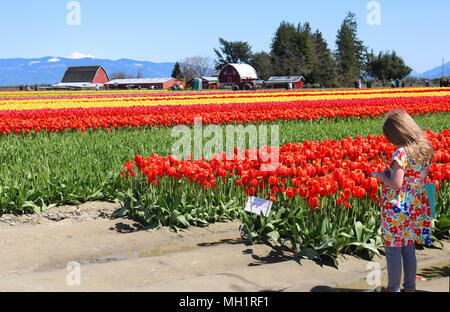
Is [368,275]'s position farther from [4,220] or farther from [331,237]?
[4,220]

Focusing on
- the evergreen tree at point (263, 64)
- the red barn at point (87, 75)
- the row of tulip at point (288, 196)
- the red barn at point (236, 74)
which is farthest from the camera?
the red barn at point (87, 75)

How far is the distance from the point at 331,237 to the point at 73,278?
8.22 ft

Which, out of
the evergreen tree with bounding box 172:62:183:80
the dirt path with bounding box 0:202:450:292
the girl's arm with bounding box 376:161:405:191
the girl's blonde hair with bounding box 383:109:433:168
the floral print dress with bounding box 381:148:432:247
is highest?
the evergreen tree with bounding box 172:62:183:80

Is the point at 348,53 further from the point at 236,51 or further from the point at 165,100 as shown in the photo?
the point at 165,100

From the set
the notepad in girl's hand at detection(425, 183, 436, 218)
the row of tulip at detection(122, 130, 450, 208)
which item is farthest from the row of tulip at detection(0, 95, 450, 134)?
the notepad in girl's hand at detection(425, 183, 436, 218)

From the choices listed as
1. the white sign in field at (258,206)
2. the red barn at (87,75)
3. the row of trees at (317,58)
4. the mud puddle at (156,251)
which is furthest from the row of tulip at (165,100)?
the red barn at (87,75)

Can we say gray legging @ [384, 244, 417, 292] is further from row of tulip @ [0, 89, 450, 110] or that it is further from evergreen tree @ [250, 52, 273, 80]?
evergreen tree @ [250, 52, 273, 80]

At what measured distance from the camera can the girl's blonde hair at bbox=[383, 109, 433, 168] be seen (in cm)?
398

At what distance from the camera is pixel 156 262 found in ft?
16.5

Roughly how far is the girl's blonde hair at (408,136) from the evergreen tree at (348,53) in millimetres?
83834

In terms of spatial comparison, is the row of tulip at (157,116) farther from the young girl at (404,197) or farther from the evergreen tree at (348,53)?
the evergreen tree at (348,53)

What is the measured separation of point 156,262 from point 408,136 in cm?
263

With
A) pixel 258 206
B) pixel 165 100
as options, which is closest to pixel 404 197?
pixel 258 206

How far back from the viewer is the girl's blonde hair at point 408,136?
398 centimetres
